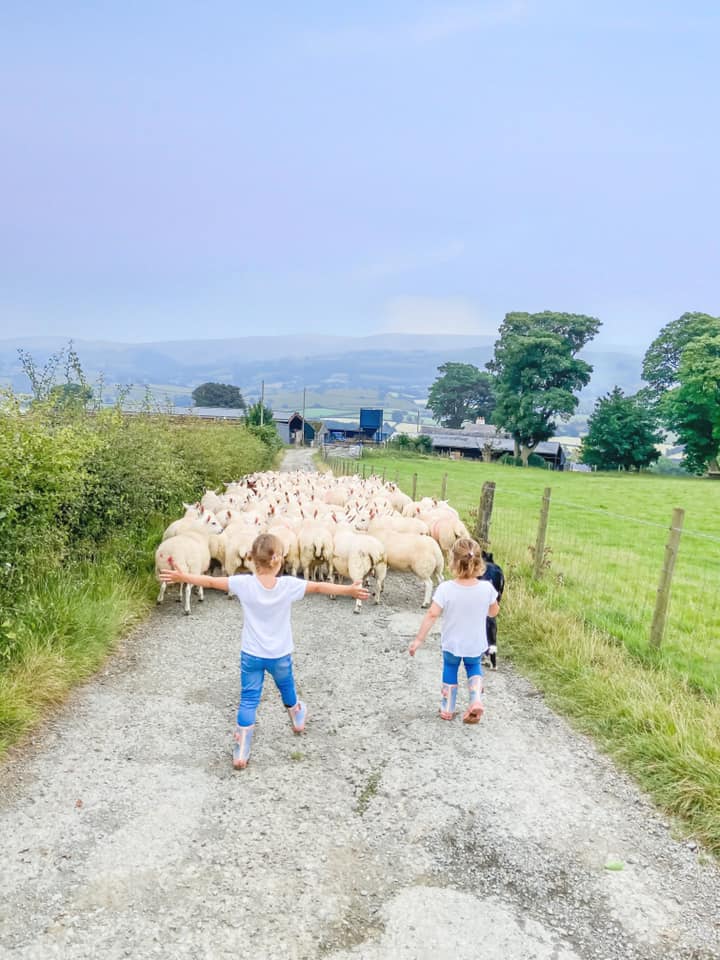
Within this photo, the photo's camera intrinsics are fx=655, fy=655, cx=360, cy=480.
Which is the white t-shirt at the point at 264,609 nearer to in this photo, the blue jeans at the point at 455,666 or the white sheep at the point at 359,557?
the blue jeans at the point at 455,666

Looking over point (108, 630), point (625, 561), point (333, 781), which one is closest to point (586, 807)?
point (333, 781)

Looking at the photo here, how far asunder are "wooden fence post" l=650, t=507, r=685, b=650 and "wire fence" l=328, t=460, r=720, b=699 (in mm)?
10

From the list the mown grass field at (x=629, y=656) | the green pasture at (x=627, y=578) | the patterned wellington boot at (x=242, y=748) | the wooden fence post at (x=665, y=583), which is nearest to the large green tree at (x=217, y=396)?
the green pasture at (x=627, y=578)

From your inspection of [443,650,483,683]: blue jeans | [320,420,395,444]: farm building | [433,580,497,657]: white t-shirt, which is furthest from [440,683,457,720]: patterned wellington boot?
[320,420,395,444]: farm building

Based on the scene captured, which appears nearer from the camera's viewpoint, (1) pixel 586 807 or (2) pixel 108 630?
(1) pixel 586 807

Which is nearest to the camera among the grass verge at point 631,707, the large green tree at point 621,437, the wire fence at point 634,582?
the grass verge at point 631,707

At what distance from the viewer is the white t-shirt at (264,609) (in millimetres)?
4738

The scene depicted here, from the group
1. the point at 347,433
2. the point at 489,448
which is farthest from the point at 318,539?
the point at 347,433

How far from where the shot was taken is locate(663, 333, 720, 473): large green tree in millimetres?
49688

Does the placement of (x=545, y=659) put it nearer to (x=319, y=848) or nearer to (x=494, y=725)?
(x=494, y=725)

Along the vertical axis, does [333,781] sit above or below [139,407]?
below

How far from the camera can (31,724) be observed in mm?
5055

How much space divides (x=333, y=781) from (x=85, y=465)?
5.39 metres

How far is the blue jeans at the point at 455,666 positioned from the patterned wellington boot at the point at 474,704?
6 cm
